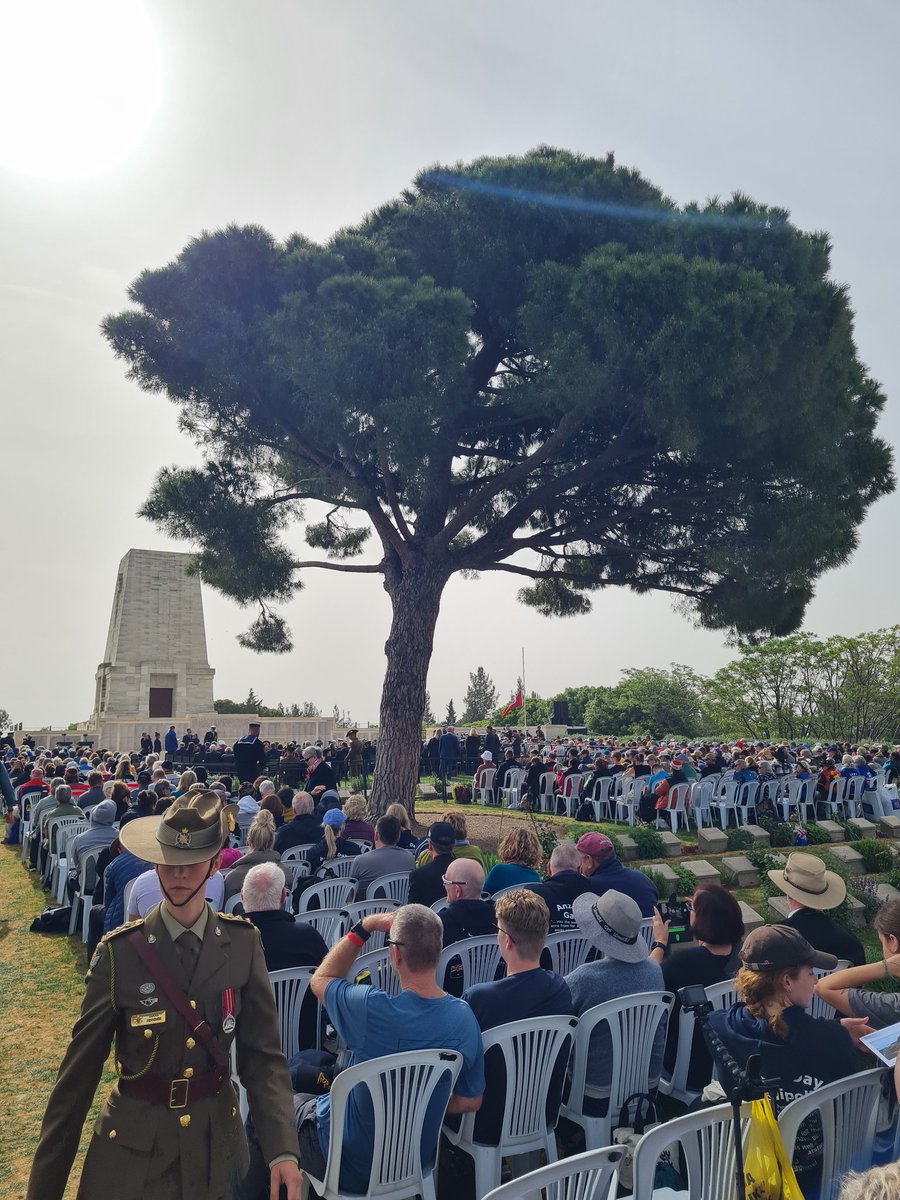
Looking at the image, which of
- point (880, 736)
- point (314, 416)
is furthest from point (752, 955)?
point (880, 736)

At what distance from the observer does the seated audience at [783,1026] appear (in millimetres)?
2457

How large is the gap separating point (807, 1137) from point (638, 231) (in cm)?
1070

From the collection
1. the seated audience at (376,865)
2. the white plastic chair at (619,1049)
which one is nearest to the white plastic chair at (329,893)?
the seated audience at (376,865)

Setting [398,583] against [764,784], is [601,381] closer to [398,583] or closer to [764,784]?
[398,583]

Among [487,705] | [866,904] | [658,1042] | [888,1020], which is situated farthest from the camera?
[487,705]

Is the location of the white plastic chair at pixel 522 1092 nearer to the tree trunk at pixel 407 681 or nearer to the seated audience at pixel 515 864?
the seated audience at pixel 515 864

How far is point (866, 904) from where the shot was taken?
775 centimetres

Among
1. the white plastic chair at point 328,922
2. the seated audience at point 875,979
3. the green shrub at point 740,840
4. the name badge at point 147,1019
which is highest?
the name badge at point 147,1019

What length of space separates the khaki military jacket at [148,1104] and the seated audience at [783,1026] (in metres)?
1.38

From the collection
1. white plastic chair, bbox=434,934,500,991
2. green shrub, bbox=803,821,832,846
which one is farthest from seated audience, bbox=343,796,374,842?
green shrub, bbox=803,821,832,846

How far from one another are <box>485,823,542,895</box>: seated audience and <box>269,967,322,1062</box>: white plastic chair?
1.54m

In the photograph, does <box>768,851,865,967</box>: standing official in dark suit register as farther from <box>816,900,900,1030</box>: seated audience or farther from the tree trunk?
the tree trunk

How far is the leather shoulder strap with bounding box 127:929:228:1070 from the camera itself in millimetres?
1896

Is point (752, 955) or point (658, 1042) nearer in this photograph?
point (752, 955)
